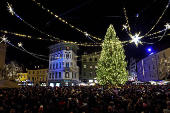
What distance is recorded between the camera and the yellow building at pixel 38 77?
194 ft

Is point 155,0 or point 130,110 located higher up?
point 155,0

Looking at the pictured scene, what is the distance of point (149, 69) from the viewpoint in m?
51.0

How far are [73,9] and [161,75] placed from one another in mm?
37756

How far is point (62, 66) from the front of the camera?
45.8 metres

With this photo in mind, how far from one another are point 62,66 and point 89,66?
54.2ft

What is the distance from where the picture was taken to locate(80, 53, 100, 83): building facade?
58.3 metres

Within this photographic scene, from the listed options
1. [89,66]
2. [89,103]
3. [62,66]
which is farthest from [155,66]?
[89,103]

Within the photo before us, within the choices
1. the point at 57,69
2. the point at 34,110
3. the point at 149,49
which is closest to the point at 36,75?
the point at 57,69

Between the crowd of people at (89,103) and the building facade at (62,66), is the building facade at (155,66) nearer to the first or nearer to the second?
the building facade at (62,66)

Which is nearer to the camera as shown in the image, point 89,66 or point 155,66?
point 155,66

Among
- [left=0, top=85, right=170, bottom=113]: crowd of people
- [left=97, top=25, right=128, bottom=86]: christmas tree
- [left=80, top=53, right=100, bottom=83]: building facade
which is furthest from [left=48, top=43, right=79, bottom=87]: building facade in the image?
[left=0, top=85, right=170, bottom=113]: crowd of people

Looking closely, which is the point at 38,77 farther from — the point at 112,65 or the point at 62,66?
the point at 112,65

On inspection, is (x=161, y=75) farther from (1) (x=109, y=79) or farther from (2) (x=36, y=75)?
(2) (x=36, y=75)

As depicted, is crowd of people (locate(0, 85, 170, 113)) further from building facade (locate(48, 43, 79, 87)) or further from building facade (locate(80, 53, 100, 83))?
building facade (locate(80, 53, 100, 83))
